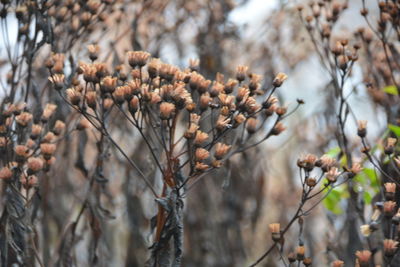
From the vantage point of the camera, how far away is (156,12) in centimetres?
333

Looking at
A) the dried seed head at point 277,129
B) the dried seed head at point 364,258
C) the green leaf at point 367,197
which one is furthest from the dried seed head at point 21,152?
the green leaf at point 367,197

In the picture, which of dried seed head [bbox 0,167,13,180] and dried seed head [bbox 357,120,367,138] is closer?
dried seed head [bbox 0,167,13,180]

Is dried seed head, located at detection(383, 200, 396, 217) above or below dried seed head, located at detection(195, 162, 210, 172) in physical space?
below

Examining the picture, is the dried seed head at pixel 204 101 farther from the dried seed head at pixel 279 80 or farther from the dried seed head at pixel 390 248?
the dried seed head at pixel 390 248

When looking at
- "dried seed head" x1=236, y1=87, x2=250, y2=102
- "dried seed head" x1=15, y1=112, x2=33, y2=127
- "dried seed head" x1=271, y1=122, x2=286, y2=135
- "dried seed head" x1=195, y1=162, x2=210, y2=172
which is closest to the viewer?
"dried seed head" x1=195, y1=162, x2=210, y2=172

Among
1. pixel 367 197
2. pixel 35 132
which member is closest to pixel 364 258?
pixel 367 197

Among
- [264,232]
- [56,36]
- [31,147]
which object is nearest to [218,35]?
[56,36]

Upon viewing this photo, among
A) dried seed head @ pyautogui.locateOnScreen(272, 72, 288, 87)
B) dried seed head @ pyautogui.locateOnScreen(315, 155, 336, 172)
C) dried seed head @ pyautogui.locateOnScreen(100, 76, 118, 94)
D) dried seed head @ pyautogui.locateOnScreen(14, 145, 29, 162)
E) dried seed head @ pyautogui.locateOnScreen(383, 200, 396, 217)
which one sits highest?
dried seed head @ pyautogui.locateOnScreen(272, 72, 288, 87)

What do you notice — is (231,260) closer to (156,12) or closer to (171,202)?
(156,12)

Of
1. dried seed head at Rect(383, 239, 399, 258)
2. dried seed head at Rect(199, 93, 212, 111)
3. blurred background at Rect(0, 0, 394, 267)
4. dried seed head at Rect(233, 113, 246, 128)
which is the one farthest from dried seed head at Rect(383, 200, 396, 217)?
blurred background at Rect(0, 0, 394, 267)

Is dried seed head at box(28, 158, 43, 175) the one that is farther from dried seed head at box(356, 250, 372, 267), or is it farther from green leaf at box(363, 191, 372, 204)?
green leaf at box(363, 191, 372, 204)

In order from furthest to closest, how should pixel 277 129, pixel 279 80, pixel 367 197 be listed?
pixel 367 197 → pixel 277 129 → pixel 279 80

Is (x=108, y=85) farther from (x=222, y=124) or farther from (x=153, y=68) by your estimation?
(x=222, y=124)

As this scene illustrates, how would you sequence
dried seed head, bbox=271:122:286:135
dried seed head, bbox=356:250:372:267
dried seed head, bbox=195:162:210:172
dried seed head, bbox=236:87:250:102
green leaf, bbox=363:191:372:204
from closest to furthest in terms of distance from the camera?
dried seed head, bbox=356:250:372:267, dried seed head, bbox=195:162:210:172, dried seed head, bbox=236:87:250:102, dried seed head, bbox=271:122:286:135, green leaf, bbox=363:191:372:204
